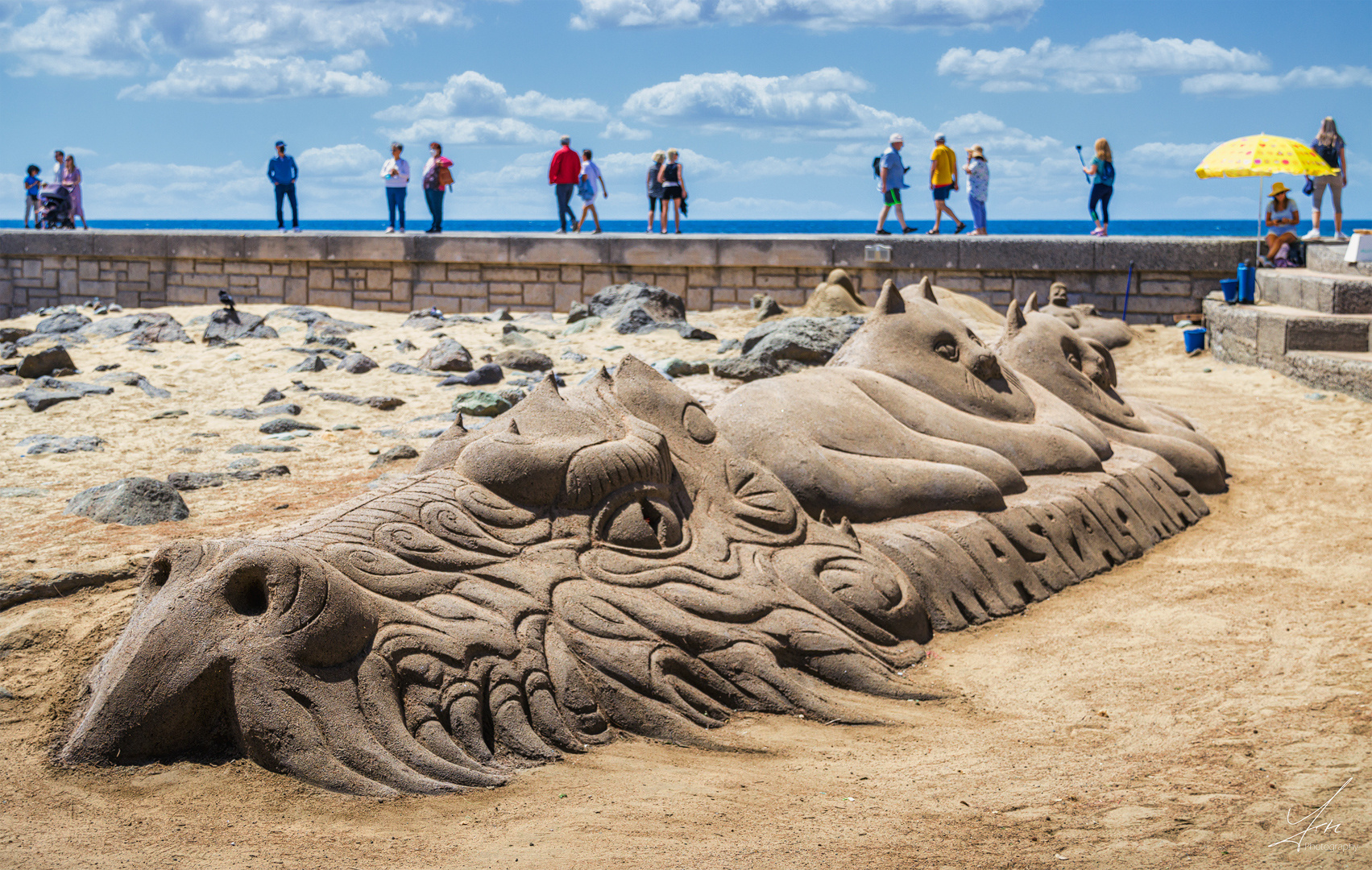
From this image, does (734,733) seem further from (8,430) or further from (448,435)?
(8,430)

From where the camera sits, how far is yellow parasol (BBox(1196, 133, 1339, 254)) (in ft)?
36.9

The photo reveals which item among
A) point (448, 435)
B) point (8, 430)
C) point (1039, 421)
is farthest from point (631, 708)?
point (8, 430)

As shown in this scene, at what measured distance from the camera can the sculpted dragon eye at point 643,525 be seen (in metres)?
3.79

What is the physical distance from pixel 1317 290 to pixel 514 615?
9.90 meters

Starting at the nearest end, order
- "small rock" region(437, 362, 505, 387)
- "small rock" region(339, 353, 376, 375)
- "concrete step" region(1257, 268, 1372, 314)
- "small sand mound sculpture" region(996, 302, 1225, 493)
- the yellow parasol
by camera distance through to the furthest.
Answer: "small sand mound sculpture" region(996, 302, 1225, 493)
"small rock" region(437, 362, 505, 387)
"small rock" region(339, 353, 376, 375)
"concrete step" region(1257, 268, 1372, 314)
the yellow parasol

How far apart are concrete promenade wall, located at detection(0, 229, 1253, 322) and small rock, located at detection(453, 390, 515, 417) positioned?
19.0 ft

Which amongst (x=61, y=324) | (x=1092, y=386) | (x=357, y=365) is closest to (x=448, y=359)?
(x=357, y=365)

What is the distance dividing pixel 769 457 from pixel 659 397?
62cm

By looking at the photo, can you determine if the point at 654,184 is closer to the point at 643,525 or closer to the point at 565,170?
the point at 565,170

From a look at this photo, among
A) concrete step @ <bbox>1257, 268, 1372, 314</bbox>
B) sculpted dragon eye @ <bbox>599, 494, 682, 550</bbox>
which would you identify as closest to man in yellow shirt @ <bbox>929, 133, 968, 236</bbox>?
concrete step @ <bbox>1257, 268, 1372, 314</bbox>

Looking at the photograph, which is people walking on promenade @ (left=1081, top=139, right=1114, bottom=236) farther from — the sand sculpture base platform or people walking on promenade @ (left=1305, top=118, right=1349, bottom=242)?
the sand sculpture base platform

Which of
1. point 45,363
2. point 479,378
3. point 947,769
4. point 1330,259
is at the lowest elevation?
point 947,769

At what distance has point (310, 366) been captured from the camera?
397 inches

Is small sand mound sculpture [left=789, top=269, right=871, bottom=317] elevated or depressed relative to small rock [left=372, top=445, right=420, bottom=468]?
elevated
